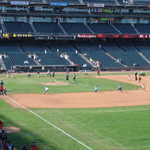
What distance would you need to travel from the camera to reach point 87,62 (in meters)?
90.0

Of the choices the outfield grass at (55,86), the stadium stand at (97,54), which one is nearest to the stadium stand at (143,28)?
the stadium stand at (97,54)

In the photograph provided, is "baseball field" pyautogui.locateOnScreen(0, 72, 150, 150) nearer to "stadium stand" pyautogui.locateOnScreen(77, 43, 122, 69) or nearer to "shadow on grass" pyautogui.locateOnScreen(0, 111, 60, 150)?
"shadow on grass" pyautogui.locateOnScreen(0, 111, 60, 150)

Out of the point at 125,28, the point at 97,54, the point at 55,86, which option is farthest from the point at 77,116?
the point at 125,28

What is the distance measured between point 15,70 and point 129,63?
2600 centimetres

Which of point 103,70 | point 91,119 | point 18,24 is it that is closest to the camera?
point 91,119

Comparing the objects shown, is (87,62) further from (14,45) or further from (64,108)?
(64,108)

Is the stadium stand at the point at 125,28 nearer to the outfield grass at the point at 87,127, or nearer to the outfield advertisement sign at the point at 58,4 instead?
the outfield advertisement sign at the point at 58,4

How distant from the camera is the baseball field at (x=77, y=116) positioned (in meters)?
28.3

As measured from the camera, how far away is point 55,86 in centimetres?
5984

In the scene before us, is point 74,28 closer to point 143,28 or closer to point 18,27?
point 18,27

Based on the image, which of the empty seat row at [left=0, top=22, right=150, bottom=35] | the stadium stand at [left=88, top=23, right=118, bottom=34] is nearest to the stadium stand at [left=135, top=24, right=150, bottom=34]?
the empty seat row at [left=0, top=22, right=150, bottom=35]

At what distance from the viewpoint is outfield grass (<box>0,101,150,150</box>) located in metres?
27.7

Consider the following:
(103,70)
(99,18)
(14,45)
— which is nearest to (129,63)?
(103,70)

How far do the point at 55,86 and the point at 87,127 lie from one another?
90.9 ft
